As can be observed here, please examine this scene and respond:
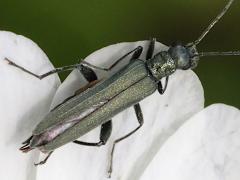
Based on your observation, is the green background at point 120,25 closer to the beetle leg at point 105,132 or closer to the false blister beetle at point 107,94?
the false blister beetle at point 107,94

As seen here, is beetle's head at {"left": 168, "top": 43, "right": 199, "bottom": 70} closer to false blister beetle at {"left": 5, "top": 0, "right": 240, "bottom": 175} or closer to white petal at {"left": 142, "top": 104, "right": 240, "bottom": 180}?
false blister beetle at {"left": 5, "top": 0, "right": 240, "bottom": 175}

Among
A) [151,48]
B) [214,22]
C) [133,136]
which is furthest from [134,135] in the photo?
[214,22]

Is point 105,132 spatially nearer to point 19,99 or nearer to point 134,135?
point 134,135

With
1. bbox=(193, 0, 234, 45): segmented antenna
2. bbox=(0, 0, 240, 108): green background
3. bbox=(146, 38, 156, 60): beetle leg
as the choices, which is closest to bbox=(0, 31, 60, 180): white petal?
bbox=(0, 0, 240, 108): green background

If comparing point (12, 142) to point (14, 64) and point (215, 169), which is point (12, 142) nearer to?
point (14, 64)

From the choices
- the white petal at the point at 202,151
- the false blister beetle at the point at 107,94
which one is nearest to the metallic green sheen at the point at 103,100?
the false blister beetle at the point at 107,94

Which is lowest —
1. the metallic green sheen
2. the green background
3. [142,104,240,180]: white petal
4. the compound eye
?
[142,104,240,180]: white petal
